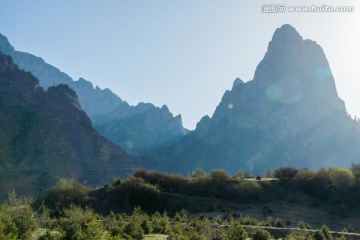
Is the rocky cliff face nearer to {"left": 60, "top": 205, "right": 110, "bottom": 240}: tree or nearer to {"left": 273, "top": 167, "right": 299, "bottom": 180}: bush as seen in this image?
{"left": 273, "top": 167, "right": 299, "bottom": 180}: bush

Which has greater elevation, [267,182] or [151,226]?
[267,182]

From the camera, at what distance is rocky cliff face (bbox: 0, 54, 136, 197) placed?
12975 centimetres

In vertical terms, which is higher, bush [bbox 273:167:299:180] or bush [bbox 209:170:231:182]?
bush [bbox 273:167:299:180]

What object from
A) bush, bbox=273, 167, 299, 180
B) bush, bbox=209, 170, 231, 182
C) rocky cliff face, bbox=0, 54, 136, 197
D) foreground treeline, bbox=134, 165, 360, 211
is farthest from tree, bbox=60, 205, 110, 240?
rocky cliff face, bbox=0, 54, 136, 197

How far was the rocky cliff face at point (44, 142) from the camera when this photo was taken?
129750 mm

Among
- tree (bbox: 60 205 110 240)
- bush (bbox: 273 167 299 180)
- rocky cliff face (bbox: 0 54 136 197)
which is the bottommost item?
tree (bbox: 60 205 110 240)

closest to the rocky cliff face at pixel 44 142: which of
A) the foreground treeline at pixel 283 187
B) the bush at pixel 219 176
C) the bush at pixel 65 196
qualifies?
the bush at pixel 65 196

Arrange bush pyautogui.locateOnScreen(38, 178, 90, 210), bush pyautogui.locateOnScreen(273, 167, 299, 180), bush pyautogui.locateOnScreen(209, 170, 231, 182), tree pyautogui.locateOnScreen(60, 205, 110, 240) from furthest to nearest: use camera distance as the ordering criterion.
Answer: bush pyautogui.locateOnScreen(273, 167, 299, 180)
bush pyautogui.locateOnScreen(209, 170, 231, 182)
bush pyautogui.locateOnScreen(38, 178, 90, 210)
tree pyautogui.locateOnScreen(60, 205, 110, 240)

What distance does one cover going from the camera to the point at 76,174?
142500 millimetres

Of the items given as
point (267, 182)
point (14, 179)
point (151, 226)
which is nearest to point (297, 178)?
point (267, 182)

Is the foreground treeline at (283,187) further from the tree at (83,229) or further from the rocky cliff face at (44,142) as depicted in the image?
the rocky cliff face at (44,142)

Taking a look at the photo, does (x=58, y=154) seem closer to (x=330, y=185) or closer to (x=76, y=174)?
(x=76, y=174)

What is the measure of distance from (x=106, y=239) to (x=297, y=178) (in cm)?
5061

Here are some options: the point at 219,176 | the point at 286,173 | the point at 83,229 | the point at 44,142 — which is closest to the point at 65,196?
the point at 219,176
